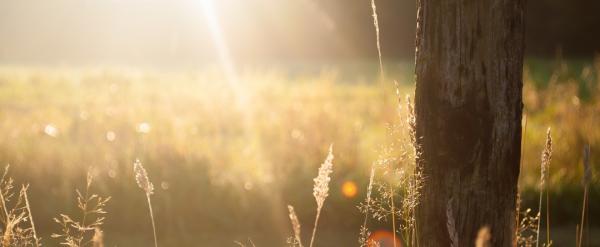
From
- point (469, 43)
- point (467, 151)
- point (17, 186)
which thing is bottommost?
point (17, 186)

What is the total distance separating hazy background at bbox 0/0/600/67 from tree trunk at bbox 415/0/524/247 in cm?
1657

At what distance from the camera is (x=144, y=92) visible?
348 inches

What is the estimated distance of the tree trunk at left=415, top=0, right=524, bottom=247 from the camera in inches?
83.0

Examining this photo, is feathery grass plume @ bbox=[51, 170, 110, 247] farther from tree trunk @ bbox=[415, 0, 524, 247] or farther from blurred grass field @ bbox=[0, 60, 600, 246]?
tree trunk @ bbox=[415, 0, 524, 247]

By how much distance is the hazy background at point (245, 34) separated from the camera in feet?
61.6

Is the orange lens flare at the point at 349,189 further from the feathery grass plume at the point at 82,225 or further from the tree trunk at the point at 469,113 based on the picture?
the tree trunk at the point at 469,113

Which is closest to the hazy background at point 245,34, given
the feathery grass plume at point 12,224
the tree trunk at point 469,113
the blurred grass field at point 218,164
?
the blurred grass field at point 218,164

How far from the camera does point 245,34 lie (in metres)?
20.3

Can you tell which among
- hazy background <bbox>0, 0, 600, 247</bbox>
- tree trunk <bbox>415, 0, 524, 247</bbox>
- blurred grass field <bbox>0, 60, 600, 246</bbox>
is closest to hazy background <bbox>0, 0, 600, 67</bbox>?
hazy background <bbox>0, 0, 600, 247</bbox>

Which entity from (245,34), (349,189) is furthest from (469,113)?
(245,34)

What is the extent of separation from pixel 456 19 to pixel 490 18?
10 cm

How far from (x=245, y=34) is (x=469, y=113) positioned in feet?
60.6

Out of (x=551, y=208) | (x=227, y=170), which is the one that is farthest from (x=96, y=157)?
(x=551, y=208)

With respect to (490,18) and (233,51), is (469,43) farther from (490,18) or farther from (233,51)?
(233,51)
